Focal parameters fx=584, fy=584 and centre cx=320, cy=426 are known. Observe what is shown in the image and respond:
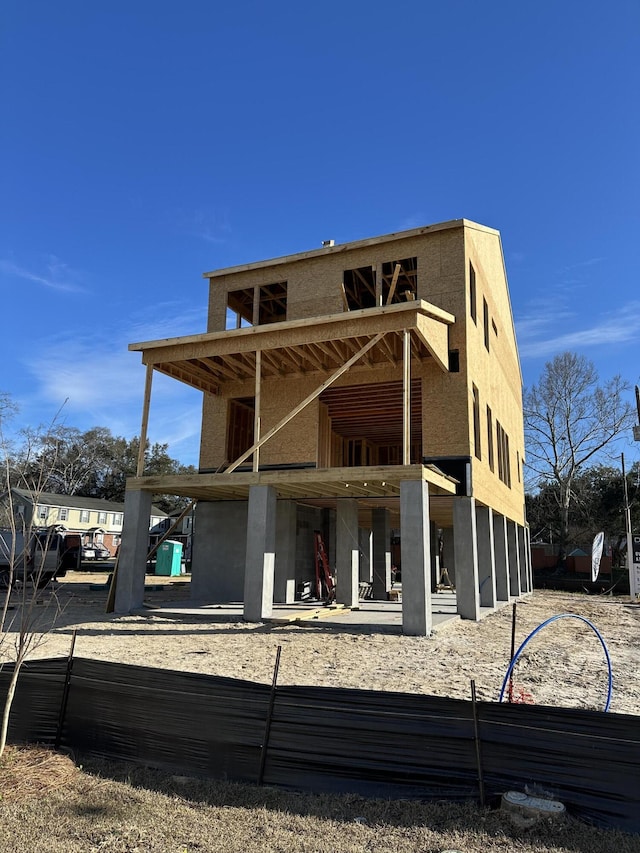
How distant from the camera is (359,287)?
21.5 m

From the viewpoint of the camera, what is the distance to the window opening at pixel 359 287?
65.6ft

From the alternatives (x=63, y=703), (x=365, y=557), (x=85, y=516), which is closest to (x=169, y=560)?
(x=365, y=557)

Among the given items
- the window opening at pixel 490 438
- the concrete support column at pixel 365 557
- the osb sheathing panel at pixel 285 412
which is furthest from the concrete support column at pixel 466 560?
the concrete support column at pixel 365 557

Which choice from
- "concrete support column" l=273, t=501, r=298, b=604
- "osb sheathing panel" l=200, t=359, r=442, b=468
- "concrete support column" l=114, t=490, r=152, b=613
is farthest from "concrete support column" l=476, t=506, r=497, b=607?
"concrete support column" l=114, t=490, r=152, b=613

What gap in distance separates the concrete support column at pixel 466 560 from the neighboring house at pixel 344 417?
38 millimetres

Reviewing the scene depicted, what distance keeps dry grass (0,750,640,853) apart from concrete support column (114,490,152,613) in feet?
37.0

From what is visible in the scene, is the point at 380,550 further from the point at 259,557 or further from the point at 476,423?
the point at 259,557

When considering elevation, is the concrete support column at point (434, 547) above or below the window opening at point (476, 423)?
below

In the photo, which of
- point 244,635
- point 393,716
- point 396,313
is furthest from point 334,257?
point 393,716

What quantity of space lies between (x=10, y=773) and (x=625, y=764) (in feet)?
17.5

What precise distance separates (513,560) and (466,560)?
12.7 meters

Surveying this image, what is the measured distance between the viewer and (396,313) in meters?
14.5

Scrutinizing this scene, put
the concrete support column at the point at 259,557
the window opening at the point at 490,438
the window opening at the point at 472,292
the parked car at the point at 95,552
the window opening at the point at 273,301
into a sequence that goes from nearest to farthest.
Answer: the concrete support column at the point at 259,557 → the window opening at the point at 472,292 → the window opening at the point at 490,438 → the window opening at the point at 273,301 → the parked car at the point at 95,552

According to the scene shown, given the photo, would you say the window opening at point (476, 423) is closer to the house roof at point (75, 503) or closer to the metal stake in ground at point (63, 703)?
the metal stake in ground at point (63, 703)
